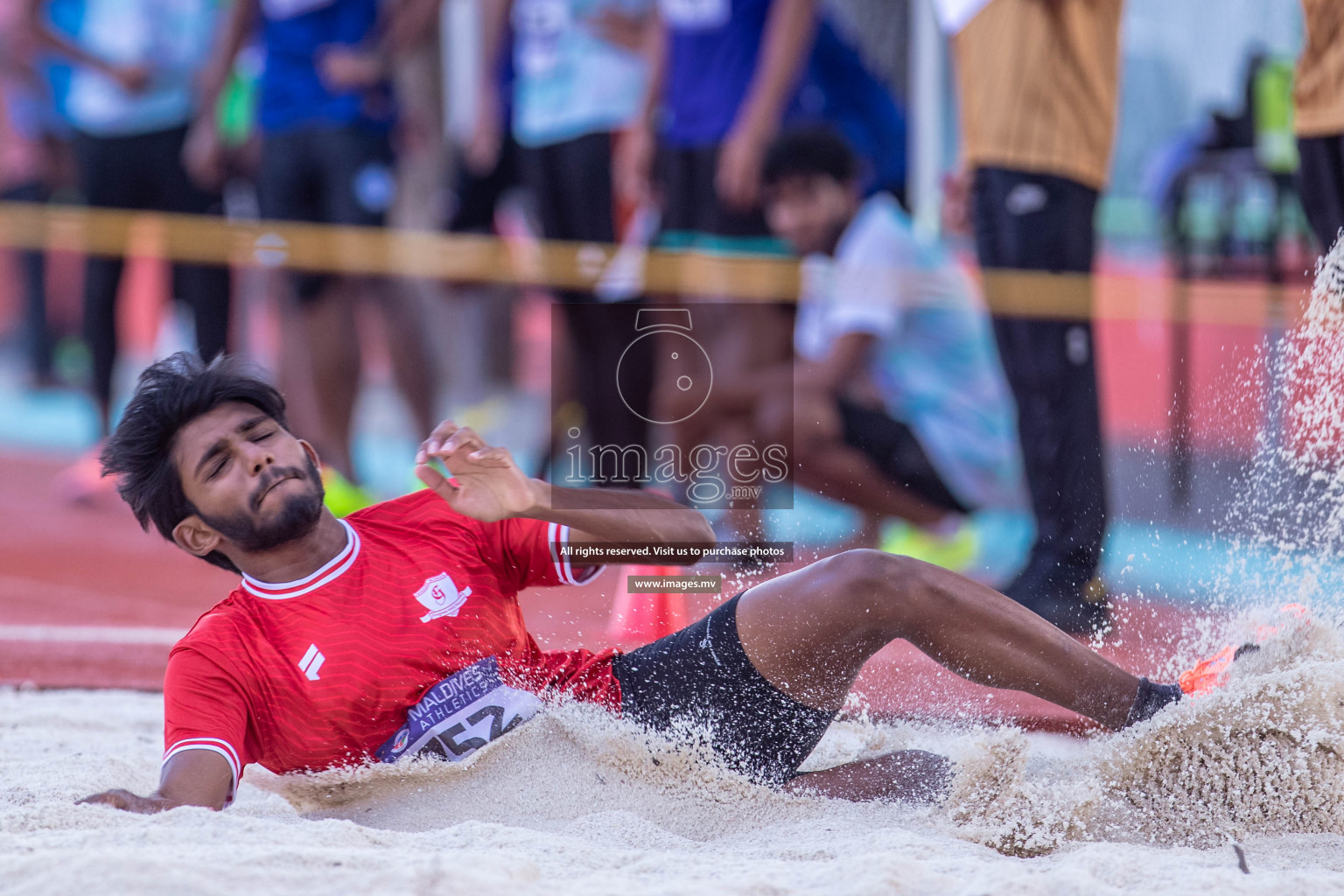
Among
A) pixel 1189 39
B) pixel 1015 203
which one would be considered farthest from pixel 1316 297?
pixel 1189 39

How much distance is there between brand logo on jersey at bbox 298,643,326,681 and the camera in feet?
6.84

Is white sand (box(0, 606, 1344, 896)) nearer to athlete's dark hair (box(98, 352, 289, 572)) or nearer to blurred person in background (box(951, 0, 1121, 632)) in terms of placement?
athlete's dark hair (box(98, 352, 289, 572))

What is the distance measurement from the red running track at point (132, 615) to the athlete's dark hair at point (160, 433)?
2.30 feet

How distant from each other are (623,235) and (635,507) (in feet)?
10.5

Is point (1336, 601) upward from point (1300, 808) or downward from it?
upward

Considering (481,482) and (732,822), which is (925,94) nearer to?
(481,482)

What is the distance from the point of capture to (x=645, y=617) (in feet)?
8.26

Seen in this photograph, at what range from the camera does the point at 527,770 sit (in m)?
2.14

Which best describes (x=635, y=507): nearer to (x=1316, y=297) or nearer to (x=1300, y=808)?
(x=1300, y=808)

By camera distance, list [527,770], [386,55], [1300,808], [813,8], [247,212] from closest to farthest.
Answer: [1300,808], [527,770], [813,8], [386,55], [247,212]

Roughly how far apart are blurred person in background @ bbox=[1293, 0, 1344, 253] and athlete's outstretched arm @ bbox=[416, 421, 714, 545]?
1.76 m

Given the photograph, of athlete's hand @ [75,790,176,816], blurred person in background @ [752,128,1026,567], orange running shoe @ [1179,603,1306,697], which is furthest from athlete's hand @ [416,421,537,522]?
blurred person in background @ [752,128,1026,567]

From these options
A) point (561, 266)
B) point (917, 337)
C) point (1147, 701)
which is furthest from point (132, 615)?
point (1147, 701)

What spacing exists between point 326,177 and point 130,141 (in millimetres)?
1191
